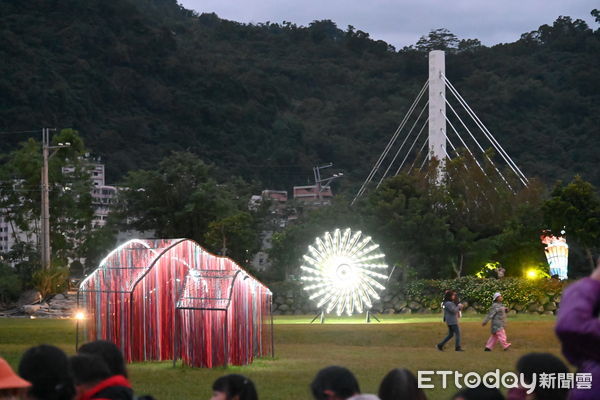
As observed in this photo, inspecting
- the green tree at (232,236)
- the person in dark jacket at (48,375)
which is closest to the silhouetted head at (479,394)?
the person in dark jacket at (48,375)

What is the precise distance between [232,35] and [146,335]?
397ft

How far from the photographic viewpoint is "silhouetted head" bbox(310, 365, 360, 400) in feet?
24.2

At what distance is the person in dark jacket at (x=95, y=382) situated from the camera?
6.92m

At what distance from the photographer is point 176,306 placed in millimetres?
22297

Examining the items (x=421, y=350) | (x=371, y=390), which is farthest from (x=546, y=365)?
(x=421, y=350)

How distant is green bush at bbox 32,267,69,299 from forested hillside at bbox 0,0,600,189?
141 feet

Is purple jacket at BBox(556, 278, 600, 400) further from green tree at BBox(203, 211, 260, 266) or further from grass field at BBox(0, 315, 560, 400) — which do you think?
green tree at BBox(203, 211, 260, 266)

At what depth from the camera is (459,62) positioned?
374 ft

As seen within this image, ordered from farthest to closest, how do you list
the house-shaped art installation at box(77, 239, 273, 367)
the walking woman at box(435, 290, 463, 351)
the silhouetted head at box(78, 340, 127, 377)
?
the walking woman at box(435, 290, 463, 351) < the house-shaped art installation at box(77, 239, 273, 367) < the silhouetted head at box(78, 340, 127, 377)

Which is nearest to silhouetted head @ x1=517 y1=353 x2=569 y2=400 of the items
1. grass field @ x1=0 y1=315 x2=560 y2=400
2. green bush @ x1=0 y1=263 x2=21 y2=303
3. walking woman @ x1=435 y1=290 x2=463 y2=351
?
grass field @ x1=0 y1=315 x2=560 y2=400

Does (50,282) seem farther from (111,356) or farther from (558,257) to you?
(111,356)

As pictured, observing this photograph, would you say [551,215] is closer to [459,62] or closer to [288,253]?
[288,253]

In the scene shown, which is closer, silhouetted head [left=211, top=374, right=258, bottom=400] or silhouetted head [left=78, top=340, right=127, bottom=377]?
silhouetted head [left=78, top=340, right=127, bottom=377]

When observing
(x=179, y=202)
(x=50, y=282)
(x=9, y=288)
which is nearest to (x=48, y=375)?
(x=50, y=282)
